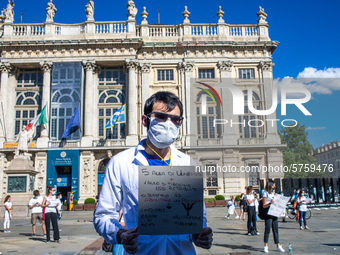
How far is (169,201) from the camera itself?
236 centimetres

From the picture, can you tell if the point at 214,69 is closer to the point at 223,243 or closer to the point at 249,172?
the point at 249,172

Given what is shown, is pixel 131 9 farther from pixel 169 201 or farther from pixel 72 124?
pixel 169 201

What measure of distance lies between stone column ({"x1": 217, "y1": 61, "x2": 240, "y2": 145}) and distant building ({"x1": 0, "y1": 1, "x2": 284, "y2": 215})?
105 mm

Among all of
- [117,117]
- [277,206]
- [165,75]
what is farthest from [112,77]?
[277,206]

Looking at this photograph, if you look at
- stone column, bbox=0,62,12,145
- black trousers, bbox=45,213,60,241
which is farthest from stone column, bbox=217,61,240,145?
black trousers, bbox=45,213,60,241

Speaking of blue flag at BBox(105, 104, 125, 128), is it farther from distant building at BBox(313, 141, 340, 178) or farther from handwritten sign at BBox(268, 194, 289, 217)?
handwritten sign at BBox(268, 194, 289, 217)

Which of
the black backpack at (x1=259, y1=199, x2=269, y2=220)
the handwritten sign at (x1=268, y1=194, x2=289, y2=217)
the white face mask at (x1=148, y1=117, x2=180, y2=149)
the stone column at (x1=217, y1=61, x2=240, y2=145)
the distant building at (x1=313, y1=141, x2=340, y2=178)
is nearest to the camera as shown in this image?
the white face mask at (x1=148, y1=117, x2=180, y2=149)

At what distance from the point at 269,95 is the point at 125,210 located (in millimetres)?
34893

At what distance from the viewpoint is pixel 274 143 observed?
34.2m

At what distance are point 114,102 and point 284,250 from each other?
94.6ft

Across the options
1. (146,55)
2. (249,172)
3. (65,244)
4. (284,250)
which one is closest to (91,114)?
(146,55)

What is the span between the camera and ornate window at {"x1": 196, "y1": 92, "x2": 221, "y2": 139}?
114ft

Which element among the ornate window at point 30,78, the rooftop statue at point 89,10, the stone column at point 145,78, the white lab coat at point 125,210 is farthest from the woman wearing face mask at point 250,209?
the ornate window at point 30,78

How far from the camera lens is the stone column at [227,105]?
3428 cm
